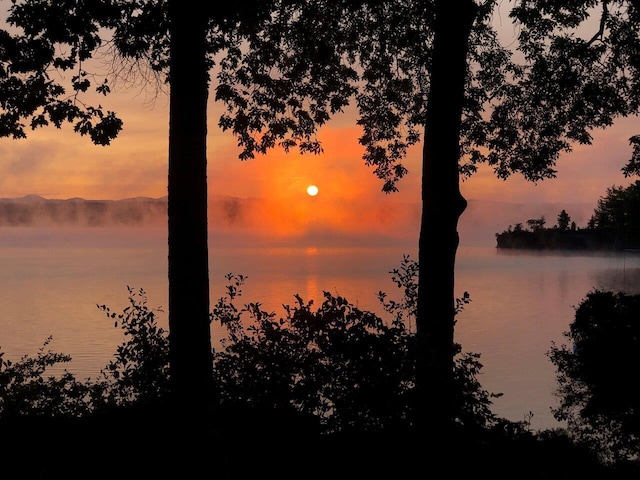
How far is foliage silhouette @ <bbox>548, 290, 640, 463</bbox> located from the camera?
56.2ft

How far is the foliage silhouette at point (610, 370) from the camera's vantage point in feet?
56.2

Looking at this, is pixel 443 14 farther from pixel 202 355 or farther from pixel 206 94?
pixel 202 355

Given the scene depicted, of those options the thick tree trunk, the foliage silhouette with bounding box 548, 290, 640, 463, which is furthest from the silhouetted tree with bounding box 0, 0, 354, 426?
the foliage silhouette with bounding box 548, 290, 640, 463

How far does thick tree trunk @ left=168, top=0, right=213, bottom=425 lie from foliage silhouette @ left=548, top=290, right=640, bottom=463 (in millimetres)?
10855

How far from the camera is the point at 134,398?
1157cm

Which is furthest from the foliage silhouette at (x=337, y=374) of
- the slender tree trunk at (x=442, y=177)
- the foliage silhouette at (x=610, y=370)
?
the foliage silhouette at (x=610, y=370)

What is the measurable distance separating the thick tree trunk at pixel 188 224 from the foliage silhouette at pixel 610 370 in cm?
1086

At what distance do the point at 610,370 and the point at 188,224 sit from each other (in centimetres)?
1320

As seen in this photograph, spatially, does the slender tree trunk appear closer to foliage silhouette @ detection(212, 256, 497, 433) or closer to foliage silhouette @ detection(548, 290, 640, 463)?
foliage silhouette @ detection(212, 256, 497, 433)

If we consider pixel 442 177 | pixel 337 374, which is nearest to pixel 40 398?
pixel 337 374

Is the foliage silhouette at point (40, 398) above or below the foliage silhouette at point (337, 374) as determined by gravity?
below

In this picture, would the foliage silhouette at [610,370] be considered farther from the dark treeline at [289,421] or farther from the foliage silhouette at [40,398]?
the foliage silhouette at [40,398]

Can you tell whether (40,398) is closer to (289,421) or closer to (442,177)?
(289,421)

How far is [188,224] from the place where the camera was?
937 centimetres
